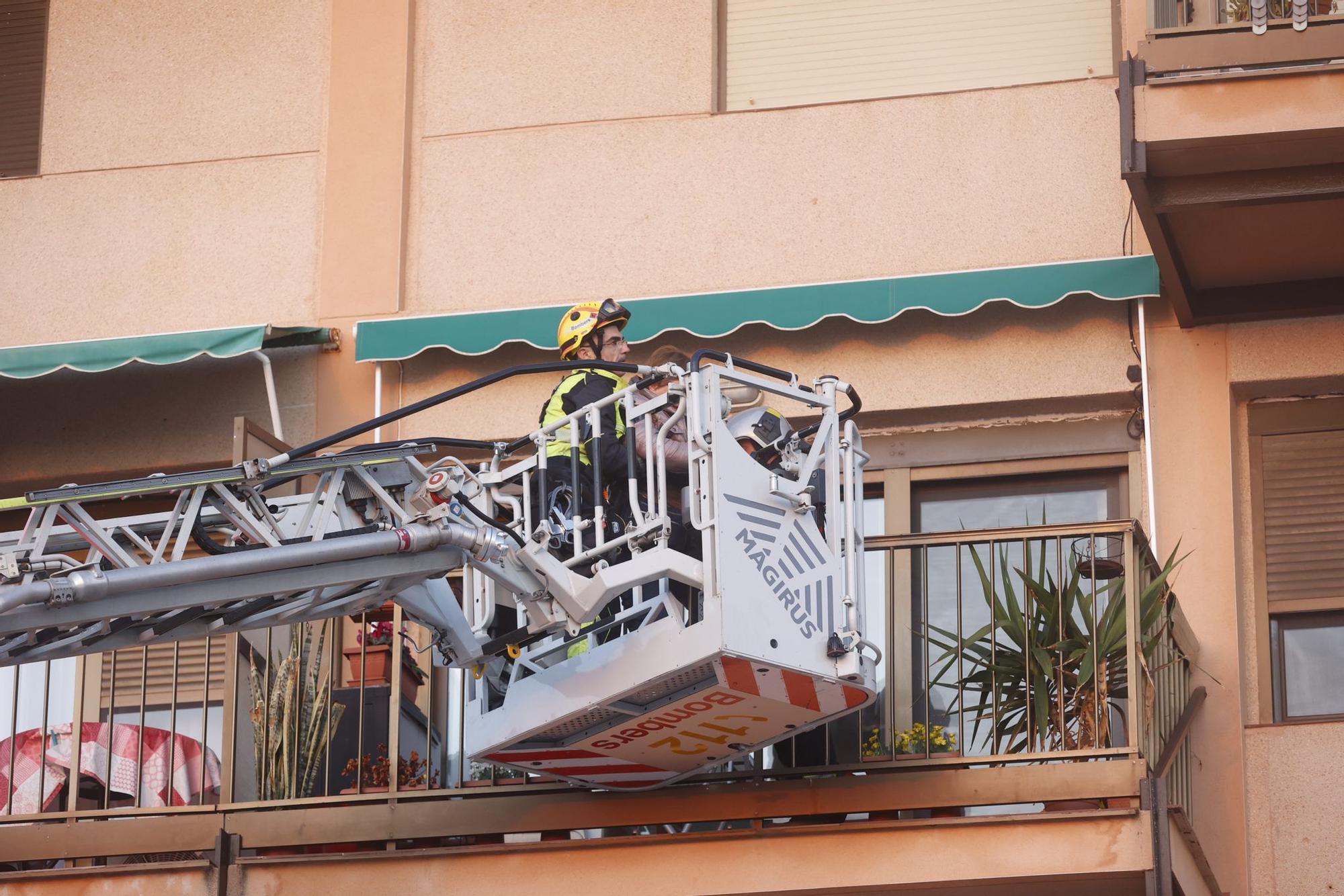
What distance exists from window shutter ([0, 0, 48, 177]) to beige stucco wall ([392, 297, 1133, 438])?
11.7 feet

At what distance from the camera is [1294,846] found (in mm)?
10297

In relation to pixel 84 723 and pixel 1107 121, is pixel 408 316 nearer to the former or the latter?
pixel 84 723

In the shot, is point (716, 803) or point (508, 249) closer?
point (716, 803)

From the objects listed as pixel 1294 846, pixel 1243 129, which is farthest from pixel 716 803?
pixel 1243 129

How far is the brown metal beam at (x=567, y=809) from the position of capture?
9.08 metres

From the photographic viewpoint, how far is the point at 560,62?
12.4 meters

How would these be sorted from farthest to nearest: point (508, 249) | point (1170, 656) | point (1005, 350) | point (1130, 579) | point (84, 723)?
point (508, 249) → point (1005, 350) → point (84, 723) → point (1170, 656) → point (1130, 579)

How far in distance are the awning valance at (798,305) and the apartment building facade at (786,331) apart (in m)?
0.02

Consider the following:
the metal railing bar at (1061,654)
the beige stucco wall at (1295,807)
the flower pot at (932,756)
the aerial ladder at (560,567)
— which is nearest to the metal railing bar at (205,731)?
the aerial ladder at (560,567)

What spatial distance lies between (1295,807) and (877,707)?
201 centimetres

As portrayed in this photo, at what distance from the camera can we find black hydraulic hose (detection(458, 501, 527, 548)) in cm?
825

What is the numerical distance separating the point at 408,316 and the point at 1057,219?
11.1 ft

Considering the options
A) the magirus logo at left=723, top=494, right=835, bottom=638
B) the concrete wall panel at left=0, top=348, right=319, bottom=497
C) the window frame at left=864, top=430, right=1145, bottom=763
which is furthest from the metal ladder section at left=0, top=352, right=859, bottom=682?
the concrete wall panel at left=0, top=348, right=319, bottom=497

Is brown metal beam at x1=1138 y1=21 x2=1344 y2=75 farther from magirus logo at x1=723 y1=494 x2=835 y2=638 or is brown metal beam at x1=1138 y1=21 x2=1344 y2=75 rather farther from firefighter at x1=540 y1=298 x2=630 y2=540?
magirus logo at x1=723 y1=494 x2=835 y2=638
